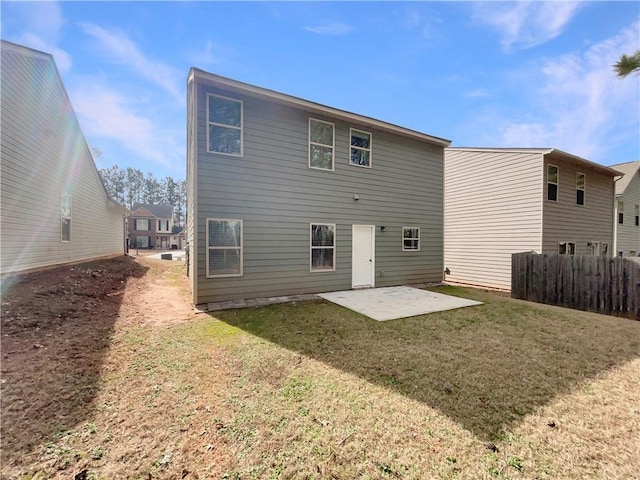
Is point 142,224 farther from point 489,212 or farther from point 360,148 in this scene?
point 489,212

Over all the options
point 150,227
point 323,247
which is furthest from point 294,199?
point 150,227

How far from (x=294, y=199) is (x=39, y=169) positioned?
8385 millimetres

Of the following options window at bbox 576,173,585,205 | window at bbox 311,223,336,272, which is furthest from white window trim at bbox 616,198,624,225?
window at bbox 311,223,336,272

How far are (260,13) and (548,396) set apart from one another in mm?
9526

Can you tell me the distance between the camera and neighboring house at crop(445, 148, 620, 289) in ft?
34.9

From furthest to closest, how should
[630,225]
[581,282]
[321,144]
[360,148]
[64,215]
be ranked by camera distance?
[630,225] < [64,215] < [360,148] < [321,144] < [581,282]

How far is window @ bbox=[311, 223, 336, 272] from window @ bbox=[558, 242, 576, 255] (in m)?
9.83

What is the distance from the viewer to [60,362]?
345cm

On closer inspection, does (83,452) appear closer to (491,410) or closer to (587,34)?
(491,410)

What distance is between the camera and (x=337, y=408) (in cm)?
269

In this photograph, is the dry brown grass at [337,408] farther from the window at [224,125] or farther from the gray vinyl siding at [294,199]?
the window at [224,125]

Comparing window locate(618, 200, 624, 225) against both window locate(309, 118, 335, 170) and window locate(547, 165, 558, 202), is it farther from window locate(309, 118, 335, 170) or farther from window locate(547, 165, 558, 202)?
window locate(309, 118, 335, 170)

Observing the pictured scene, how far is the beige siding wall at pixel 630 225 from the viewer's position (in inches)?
587

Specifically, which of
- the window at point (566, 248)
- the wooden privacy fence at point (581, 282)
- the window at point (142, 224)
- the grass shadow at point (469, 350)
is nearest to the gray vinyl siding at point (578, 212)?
the window at point (566, 248)
